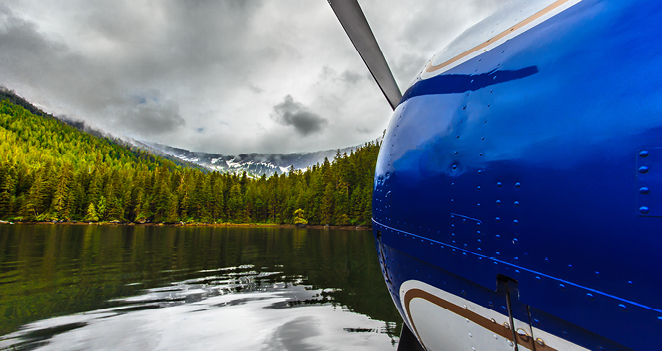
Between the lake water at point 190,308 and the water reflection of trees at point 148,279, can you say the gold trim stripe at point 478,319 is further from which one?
the water reflection of trees at point 148,279

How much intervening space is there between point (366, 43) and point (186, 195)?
108 metres

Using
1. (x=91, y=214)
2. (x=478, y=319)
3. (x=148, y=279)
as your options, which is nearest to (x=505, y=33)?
(x=478, y=319)

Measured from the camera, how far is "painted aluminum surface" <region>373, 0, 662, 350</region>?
1.33m

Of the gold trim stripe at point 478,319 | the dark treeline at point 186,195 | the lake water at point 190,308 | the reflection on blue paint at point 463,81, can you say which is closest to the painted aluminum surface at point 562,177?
the reflection on blue paint at point 463,81

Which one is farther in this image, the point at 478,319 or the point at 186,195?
the point at 186,195

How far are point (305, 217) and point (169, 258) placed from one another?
239 ft

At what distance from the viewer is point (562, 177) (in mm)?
1547

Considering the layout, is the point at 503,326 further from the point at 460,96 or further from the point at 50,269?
the point at 50,269

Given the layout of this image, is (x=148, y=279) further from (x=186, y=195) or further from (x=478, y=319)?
(x=186, y=195)

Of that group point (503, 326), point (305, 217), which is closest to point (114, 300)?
point (503, 326)

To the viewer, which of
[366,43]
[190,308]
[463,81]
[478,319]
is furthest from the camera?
[190,308]

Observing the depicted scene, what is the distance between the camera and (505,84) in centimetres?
196

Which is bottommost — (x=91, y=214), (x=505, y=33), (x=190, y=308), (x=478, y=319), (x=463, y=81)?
(x=190, y=308)

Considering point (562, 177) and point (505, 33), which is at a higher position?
point (505, 33)
